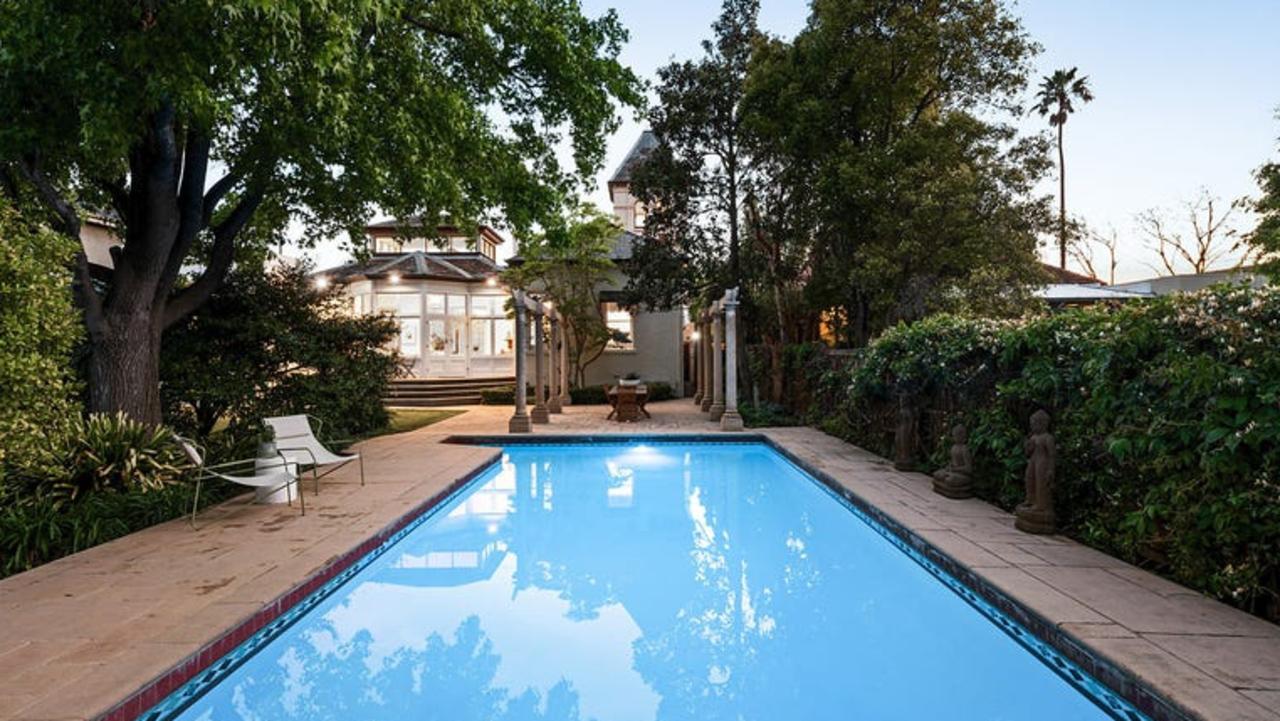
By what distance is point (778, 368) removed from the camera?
14367 mm

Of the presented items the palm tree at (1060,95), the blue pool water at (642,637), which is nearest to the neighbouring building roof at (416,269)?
the blue pool water at (642,637)

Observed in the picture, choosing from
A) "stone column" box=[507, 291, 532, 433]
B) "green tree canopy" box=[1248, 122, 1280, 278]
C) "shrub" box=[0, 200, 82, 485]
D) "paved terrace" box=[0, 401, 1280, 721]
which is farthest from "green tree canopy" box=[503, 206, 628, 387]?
"green tree canopy" box=[1248, 122, 1280, 278]

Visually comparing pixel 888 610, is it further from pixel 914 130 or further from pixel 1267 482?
pixel 914 130

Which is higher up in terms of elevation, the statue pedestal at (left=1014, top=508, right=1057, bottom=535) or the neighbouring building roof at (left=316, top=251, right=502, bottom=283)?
the neighbouring building roof at (left=316, top=251, right=502, bottom=283)

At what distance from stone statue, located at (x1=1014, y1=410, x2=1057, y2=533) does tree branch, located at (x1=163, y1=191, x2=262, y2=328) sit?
29.8ft

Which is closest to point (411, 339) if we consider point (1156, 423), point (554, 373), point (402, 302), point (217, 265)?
point (402, 302)

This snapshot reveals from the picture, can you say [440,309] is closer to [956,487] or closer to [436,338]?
[436,338]

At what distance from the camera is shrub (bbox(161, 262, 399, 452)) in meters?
9.27

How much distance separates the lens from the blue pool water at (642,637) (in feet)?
10.3

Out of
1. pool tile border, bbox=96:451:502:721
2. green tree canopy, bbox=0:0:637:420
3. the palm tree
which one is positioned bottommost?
pool tile border, bbox=96:451:502:721

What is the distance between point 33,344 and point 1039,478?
325 inches

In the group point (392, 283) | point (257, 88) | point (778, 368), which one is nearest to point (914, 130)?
point (778, 368)

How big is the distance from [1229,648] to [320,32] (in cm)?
727

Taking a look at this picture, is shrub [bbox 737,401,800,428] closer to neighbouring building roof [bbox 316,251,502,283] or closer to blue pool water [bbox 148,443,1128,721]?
blue pool water [bbox 148,443,1128,721]
